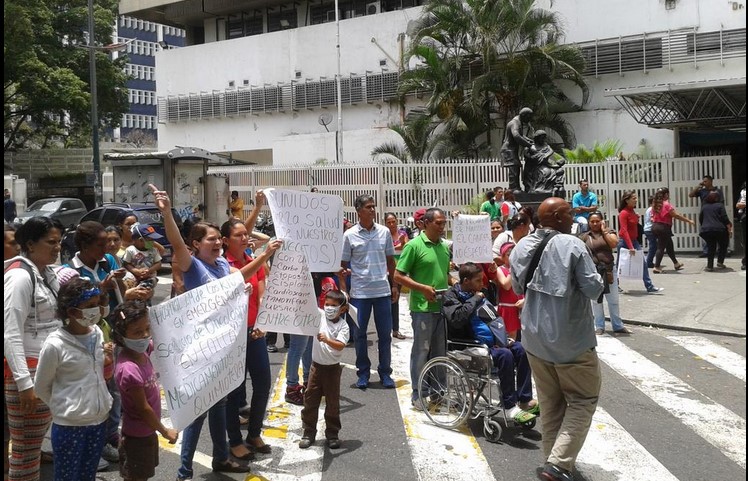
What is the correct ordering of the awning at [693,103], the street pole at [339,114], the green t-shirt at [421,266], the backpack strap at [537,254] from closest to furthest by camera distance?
1. the backpack strap at [537,254]
2. the green t-shirt at [421,266]
3. the awning at [693,103]
4. the street pole at [339,114]

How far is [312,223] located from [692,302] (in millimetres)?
8605

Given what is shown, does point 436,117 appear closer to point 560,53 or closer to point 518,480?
A: point 560,53

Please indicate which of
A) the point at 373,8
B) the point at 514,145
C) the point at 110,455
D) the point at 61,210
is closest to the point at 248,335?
the point at 110,455

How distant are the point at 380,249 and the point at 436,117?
2090cm

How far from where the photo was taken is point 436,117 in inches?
1117

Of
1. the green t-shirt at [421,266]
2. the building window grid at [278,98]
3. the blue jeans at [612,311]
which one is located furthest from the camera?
the building window grid at [278,98]

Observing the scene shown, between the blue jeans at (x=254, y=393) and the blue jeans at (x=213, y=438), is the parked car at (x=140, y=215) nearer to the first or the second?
the blue jeans at (x=254, y=393)

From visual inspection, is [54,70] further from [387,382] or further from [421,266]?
[421,266]

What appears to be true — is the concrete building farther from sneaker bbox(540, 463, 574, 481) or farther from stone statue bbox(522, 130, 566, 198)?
sneaker bbox(540, 463, 574, 481)

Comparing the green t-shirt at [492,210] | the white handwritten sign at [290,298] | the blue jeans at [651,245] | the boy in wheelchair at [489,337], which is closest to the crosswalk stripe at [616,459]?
the boy in wheelchair at [489,337]

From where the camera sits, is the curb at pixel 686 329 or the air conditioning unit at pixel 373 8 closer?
the curb at pixel 686 329

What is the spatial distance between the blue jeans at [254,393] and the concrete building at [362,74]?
636 inches

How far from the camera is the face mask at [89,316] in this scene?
14.3 feet

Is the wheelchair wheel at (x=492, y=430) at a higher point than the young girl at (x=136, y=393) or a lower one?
lower
